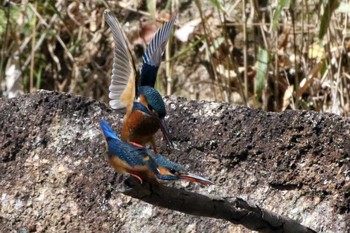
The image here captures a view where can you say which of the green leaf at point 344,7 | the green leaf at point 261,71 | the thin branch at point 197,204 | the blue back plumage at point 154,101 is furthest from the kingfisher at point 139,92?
the green leaf at point 261,71

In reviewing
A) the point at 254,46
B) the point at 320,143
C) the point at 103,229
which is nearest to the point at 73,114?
the point at 103,229

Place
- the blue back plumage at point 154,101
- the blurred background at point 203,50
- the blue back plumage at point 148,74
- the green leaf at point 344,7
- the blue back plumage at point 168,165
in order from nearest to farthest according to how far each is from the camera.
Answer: the blue back plumage at point 168,165
the blue back plumage at point 154,101
the blue back plumage at point 148,74
the green leaf at point 344,7
the blurred background at point 203,50

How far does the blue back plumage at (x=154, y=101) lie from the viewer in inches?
78.7

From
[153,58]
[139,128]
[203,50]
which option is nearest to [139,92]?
[139,128]

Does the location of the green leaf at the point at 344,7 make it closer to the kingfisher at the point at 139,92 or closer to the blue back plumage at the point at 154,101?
the kingfisher at the point at 139,92

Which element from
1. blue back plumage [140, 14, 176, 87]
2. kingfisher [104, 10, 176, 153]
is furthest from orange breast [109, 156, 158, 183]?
blue back plumage [140, 14, 176, 87]

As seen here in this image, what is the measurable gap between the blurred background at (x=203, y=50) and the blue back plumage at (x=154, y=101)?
1.06 meters

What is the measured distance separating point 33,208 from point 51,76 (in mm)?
2285

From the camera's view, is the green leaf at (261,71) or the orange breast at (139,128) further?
the green leaf at (261,71)

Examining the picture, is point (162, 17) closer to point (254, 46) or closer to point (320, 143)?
point (254, 46)

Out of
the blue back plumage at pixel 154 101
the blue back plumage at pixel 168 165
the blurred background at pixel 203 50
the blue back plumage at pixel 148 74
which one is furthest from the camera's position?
the blurred background at pixel 203 50

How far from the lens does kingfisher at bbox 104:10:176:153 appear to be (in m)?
2.03

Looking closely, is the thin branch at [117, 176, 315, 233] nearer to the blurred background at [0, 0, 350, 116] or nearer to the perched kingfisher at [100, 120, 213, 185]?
the perched kingfisher at [100, 120, 213, 185]

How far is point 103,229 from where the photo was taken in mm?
2240
